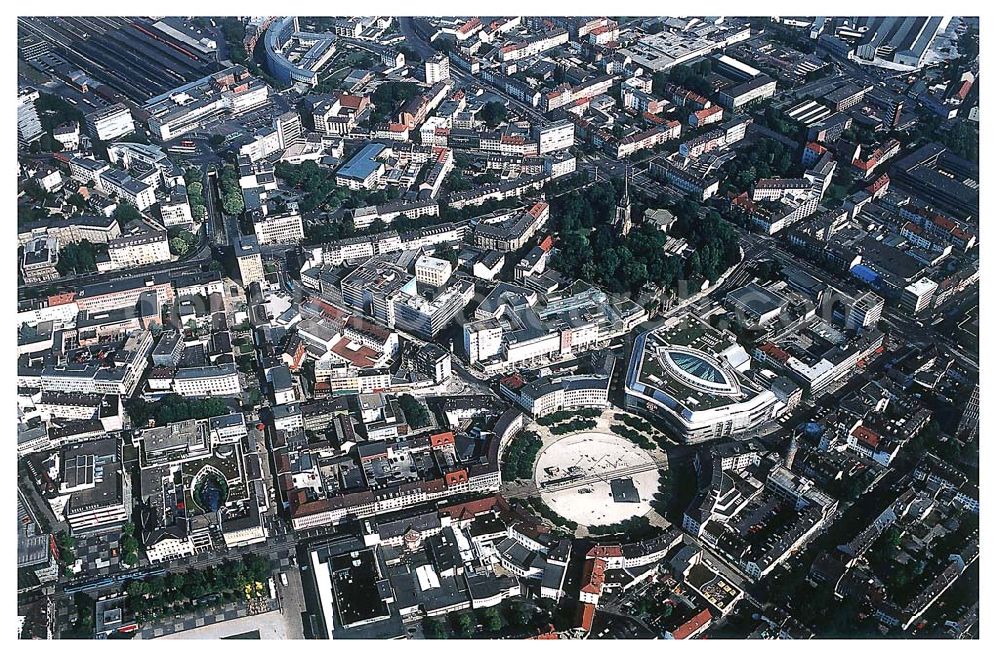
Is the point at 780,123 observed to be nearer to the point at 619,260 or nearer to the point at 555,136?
the point at 555,136

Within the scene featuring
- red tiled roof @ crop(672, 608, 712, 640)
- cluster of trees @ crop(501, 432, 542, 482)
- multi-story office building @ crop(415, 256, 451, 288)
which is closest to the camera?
red tiled roof @ crop(672, 608, 712, 640)

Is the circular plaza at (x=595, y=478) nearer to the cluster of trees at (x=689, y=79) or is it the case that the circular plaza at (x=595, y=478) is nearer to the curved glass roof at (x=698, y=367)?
the curved glass roof at (x=698, y=367)

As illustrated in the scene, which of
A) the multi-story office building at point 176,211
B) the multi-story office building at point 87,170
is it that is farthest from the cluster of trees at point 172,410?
the multi-story office building at point 87,170

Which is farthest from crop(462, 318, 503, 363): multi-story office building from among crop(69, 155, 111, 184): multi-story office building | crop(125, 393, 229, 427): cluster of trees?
crop(69, 155, 111, 184): multi-story office building

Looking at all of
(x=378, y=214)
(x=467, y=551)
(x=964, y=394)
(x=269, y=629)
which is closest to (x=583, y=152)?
(x=378, y=214)

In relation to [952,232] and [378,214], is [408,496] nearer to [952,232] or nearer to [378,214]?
[378,214]

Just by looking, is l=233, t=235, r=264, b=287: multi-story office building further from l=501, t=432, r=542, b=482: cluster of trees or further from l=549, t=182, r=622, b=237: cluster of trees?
l=501, t=432, r=542, b=482: cluster of trees
